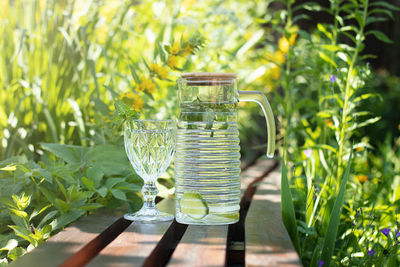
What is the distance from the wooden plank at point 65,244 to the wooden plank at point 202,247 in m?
0.24

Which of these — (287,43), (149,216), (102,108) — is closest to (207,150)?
(149,216)

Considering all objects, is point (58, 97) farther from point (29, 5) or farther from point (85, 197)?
point (85, 197)

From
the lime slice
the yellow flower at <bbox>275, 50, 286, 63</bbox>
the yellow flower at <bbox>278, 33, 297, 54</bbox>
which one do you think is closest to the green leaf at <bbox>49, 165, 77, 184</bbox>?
the lime slice

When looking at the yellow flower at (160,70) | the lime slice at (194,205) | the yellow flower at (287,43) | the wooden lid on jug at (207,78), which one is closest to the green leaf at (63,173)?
the lime slice at (194,205)

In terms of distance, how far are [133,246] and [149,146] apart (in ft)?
1.25

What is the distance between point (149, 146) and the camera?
1577 mm

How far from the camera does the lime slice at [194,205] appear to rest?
154 cm

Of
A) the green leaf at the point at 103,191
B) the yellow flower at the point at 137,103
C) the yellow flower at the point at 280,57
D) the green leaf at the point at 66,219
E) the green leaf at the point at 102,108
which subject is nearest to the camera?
the green leaf at the point at 66,219

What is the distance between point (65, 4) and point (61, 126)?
0.71 meters

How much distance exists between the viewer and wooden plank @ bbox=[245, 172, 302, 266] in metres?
1.18

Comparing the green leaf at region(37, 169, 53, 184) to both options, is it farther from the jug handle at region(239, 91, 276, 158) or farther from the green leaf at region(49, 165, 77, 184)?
the jug handle at region(239, 91, 276, 158)

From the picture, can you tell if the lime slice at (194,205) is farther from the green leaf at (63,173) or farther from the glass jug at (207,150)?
the green leaf at (63,173)

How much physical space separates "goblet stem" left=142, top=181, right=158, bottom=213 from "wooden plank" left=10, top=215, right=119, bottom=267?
0.10 meters

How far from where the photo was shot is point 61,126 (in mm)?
2490
